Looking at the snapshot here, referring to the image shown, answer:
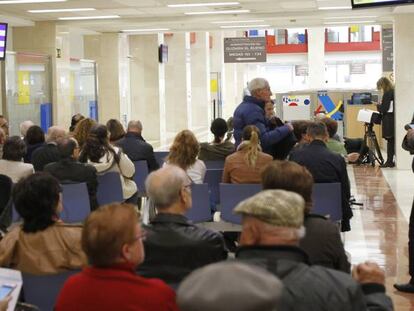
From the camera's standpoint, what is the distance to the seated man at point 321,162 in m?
5.79

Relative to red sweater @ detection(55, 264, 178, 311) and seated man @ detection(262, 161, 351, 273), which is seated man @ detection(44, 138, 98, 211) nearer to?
seated man @ detection(262, 161, 351, 273)

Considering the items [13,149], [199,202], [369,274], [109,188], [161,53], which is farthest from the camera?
[161,53]

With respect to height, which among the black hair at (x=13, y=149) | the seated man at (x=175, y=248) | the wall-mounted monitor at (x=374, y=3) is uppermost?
the wall-mounted monitor at (x=374, y=3)

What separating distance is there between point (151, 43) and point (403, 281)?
15.8 meters

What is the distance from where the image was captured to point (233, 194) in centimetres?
577

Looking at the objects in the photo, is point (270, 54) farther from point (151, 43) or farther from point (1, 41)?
point (1, 41)

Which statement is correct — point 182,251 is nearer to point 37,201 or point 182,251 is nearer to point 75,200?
point 37,201

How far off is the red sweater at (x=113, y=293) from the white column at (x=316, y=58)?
110 ft

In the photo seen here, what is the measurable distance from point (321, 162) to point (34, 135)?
356 centimetres

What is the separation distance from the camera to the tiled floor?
6.32 meters

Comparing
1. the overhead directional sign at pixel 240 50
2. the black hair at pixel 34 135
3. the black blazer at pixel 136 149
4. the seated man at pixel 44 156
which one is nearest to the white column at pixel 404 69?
the black blazer at pixel 136 149

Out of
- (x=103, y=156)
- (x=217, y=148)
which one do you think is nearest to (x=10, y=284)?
(x=103, y=156)

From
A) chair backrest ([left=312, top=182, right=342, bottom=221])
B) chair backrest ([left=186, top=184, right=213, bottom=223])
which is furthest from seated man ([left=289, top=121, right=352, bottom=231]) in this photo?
chair backrest ([left=186, top=184, right=213, bottom=223])

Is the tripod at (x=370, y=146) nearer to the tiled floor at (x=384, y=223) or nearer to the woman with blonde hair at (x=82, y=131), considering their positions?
the tiled floor at (x=384, y=223)
